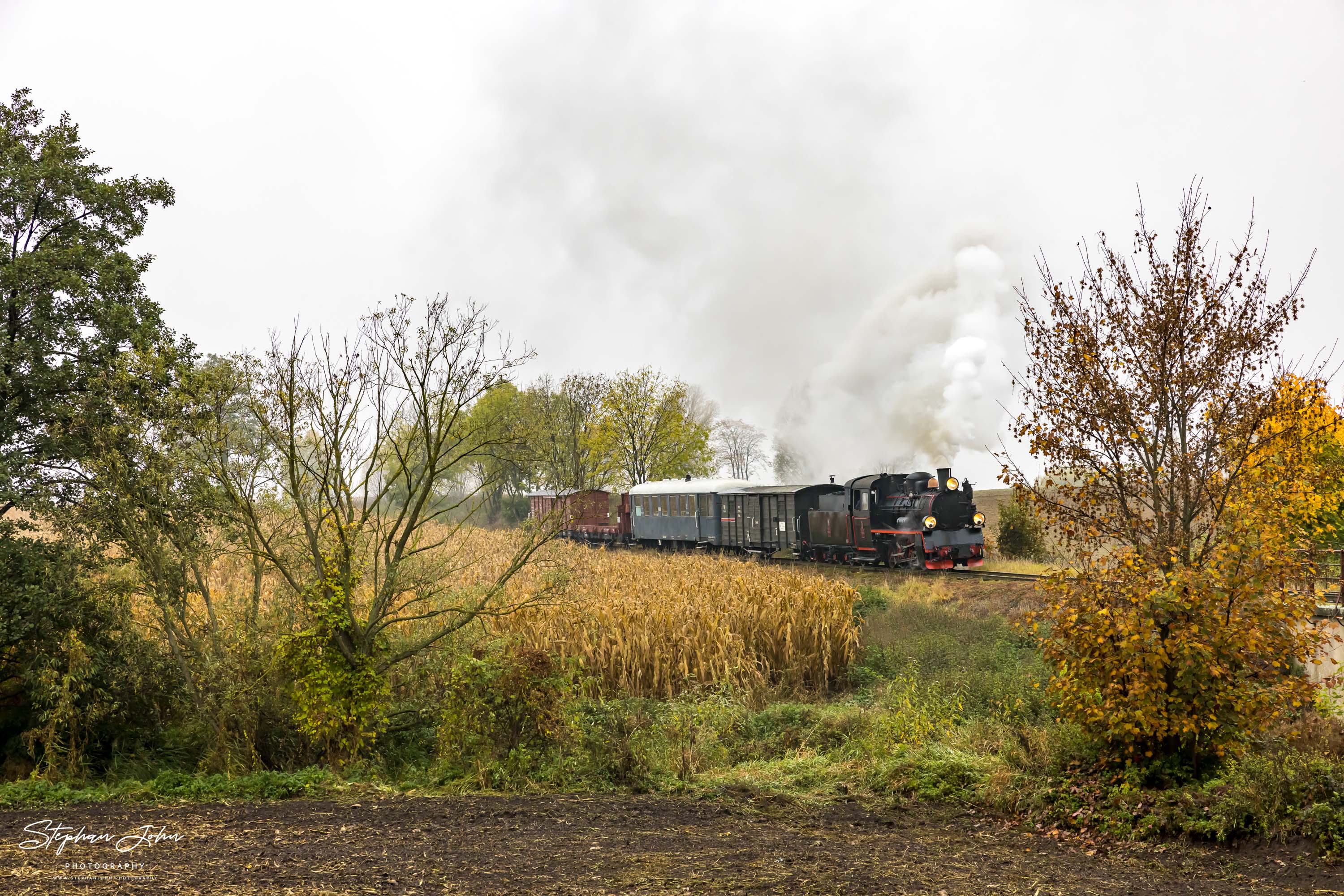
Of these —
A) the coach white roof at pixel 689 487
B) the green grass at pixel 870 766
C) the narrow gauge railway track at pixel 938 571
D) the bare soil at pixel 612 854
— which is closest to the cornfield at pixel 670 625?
the green grass at pixel 870 766

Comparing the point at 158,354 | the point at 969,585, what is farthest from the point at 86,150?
the point at 969,585

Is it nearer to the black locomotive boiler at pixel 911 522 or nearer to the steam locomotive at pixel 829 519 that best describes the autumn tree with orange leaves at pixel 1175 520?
the steam locomotive at pixel 829 519

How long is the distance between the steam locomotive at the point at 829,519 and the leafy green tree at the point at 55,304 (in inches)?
307

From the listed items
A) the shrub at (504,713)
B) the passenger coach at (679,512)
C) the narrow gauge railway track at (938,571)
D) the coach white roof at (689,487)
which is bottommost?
the shrub at (504,713)

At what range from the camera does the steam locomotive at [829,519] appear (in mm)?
23625

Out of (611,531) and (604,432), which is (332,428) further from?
(604,432)

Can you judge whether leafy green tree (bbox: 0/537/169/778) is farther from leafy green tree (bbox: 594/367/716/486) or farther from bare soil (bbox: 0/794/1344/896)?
leafy green tree (bbox: 594/367/716/486)

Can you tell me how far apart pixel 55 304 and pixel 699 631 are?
367 inches

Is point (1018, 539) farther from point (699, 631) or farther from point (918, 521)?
point (699, 631)

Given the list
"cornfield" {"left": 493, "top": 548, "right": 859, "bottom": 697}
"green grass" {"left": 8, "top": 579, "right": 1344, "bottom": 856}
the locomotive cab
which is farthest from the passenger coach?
"green grass" {"left": 8, "top": 579, "right": 1344, "bottom": 856}

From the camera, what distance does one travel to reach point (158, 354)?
10.6m

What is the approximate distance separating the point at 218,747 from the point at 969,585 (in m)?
16.1

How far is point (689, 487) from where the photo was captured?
35.4 meters

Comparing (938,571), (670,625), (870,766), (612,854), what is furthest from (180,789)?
(938,571)
